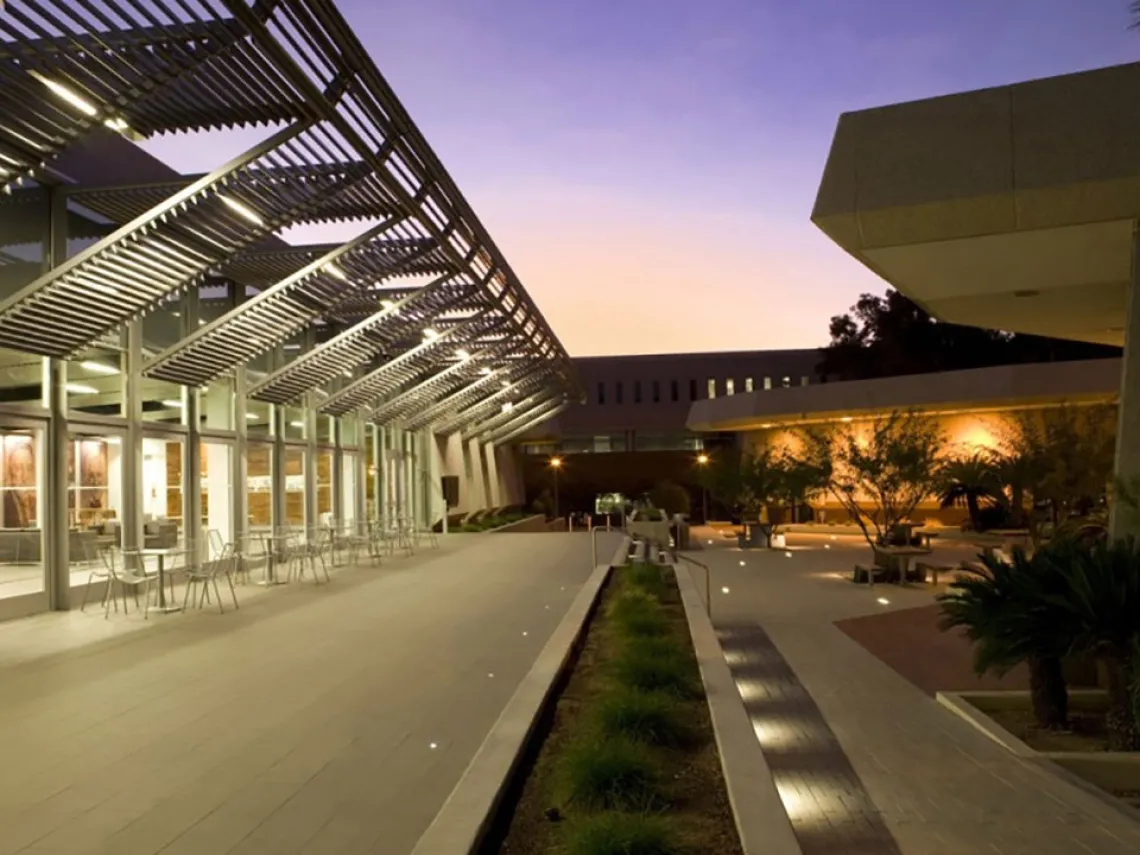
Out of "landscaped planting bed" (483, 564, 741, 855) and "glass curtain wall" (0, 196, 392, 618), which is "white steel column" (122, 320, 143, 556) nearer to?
"glass curtain wall" (0, 196, 392, 618)

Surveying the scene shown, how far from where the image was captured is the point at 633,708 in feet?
18.0

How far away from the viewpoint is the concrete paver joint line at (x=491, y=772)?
371 cm

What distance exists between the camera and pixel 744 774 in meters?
4.54

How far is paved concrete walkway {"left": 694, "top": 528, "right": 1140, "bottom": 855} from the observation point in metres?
4.95

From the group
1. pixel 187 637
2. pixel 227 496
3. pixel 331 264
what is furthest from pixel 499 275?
pixel 187 637

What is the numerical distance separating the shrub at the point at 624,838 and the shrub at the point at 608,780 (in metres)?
0.44

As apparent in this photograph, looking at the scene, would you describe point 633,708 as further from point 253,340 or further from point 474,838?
point 253,340

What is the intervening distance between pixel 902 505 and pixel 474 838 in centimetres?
1641

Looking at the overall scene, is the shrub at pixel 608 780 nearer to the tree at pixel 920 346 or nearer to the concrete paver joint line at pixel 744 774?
the concrete paver joint line at pixel 744 774

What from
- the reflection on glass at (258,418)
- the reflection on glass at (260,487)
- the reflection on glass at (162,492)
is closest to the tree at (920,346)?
the reflection on glass at (258,418)

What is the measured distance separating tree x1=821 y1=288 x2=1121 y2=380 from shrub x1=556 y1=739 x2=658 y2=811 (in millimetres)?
37451

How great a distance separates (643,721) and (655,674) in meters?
1.15

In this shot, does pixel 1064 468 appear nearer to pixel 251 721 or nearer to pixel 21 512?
pixel 251 721

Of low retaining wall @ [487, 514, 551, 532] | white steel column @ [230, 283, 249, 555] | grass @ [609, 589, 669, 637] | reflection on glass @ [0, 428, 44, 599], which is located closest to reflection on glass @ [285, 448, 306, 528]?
white steel column @ [230, 283, 249, 555]
